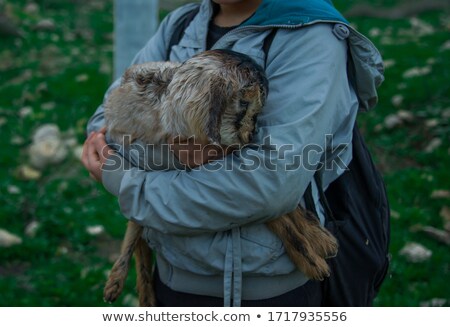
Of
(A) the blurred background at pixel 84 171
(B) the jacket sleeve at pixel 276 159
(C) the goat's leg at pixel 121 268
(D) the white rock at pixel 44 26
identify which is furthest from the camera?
(D) the white rock at pixel 44 26

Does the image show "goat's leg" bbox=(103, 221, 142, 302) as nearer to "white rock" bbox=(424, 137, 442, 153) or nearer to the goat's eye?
the goat's eye

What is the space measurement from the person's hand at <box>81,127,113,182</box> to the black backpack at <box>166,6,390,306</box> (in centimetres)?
94

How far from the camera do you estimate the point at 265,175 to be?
6.55ft

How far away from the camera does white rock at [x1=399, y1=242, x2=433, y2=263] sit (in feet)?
13.7

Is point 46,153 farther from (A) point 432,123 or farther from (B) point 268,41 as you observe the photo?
(B) point 268,41

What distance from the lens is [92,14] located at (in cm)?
1116

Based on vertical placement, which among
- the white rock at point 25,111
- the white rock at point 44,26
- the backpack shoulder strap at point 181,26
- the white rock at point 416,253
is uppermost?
the backpack shoulder strap at point 181,26

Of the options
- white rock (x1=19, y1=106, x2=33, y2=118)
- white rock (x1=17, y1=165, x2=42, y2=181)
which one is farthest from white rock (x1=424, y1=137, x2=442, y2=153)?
white rock (x1=19, y1=106, x2=33, y2=118)

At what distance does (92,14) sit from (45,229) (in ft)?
24.2

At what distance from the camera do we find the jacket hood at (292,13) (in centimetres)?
209

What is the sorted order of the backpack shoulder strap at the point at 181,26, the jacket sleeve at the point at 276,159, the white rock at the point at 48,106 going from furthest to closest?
1. the white rock at the point at 48,106
2. the backpack shoulder strap at the point at 181,26
3. the jacket sleeve at the point at 276,159

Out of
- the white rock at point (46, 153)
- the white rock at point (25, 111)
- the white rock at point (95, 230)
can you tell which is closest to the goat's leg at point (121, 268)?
the white rock at point (95, 230)

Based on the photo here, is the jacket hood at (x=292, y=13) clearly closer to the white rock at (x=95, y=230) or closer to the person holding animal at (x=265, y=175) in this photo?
the person holding animal at (x=265, y=175)

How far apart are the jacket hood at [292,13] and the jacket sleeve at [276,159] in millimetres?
37
